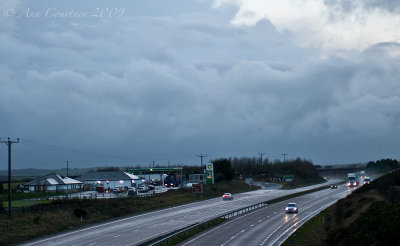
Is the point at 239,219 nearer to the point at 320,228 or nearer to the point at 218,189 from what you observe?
the point at 320,228

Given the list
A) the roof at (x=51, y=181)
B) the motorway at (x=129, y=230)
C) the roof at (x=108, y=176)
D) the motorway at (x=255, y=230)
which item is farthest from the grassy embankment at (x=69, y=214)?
the roof at (x=108, y=176)

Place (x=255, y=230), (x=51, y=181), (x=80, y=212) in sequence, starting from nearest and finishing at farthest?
1. (x=255, y=230)
2. (x=80, y=212)
3. (x=51, y=181)

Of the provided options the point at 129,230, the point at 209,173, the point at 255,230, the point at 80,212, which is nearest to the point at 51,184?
the point at 209,173

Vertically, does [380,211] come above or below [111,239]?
above

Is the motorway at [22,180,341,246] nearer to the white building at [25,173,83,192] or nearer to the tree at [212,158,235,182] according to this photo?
the white building at [25,173,83,192]

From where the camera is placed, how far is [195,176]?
415 ft

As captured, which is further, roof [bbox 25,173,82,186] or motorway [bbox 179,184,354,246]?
roof [bbox 25,173,82,186]

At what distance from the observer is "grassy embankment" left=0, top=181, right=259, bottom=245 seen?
46.4 metres

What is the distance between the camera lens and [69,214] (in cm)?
5728

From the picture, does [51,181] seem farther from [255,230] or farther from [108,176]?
[255,230]

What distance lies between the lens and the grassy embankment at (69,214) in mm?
46403

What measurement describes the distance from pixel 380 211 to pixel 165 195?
6016cm

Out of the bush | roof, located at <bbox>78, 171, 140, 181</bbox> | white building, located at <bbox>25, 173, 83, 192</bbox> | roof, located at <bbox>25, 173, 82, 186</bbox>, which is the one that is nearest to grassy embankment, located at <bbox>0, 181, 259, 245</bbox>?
the bush

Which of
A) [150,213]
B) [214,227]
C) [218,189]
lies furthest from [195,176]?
[214,227]
